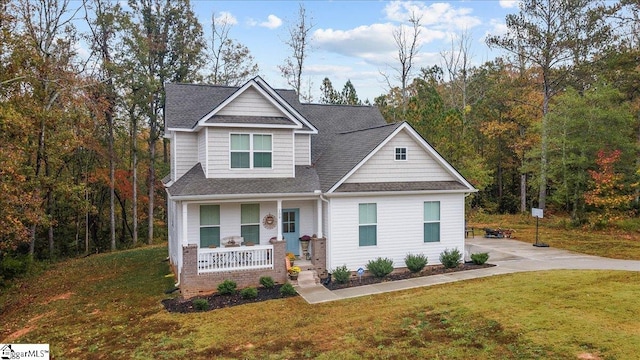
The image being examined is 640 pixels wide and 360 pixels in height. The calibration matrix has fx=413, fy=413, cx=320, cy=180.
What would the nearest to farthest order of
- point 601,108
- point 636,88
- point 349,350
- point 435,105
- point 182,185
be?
point 349,350 → point 182,185 → point 435,105 → point 601,108 → point 636,88

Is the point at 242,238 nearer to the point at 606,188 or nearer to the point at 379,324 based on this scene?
the point at 379,324

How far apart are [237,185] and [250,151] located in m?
1.48

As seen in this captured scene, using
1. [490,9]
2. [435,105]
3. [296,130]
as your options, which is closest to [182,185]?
[296,130]

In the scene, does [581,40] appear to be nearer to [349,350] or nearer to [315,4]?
[315,4]

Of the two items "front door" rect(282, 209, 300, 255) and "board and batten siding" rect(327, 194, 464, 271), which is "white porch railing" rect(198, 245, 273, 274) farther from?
"board and batten siding" rect(327, 194, 464, 271)

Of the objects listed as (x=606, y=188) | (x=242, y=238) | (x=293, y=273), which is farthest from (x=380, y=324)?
(x=606, y=188)

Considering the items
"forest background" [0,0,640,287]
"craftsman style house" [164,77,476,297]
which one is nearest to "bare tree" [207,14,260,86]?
"forest background" [0,0,640,287]

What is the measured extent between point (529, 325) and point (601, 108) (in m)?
21.9

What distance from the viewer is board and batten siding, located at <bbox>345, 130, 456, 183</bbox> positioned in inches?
624

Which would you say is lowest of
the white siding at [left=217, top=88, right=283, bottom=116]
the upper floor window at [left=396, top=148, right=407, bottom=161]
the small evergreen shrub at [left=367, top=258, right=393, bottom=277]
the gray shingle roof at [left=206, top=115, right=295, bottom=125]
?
the small evergreen shrub at [left=367, top=258, right=393, bottom=277]

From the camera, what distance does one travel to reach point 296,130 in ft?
54.8

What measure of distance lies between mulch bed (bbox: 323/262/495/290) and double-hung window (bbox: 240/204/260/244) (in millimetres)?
3481

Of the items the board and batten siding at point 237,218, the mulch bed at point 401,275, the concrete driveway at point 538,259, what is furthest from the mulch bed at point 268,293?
the board and batten siding at point 237,218

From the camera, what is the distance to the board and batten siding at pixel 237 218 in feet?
49.9
